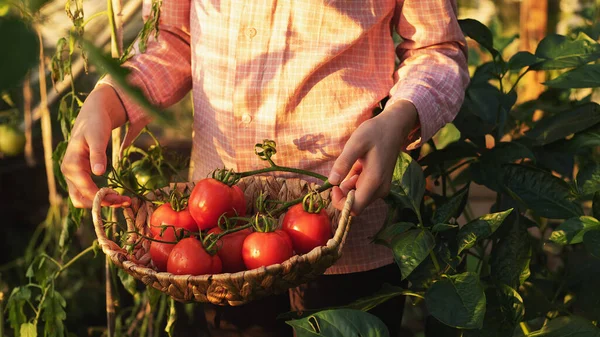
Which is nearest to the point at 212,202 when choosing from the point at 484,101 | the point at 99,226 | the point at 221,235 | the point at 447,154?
the point at 221,235

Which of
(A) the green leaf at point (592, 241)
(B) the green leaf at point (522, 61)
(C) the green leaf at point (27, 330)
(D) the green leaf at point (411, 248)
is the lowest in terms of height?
(C) the green leaf at point (27, 330)

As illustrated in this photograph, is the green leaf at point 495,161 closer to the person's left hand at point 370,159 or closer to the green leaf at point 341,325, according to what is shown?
the person's left hand at point 370,159

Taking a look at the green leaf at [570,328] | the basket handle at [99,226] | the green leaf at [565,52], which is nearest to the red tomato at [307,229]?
the basket handle at [99,226]

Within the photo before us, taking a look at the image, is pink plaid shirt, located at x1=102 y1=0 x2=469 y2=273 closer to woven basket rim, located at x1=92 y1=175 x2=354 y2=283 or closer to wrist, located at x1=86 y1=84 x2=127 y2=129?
wrist, located at x1=86 y1=84 x2=127 y2=129

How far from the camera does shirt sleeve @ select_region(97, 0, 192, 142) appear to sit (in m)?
1.12

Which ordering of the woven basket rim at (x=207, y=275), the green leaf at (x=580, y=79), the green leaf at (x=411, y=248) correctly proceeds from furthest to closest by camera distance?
the green leaf at (x=580, y=79) < the green leaf at (x=411, y=248) < the woven basket rim at (x=207, y=275)

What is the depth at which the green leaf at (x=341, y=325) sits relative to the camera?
0.86 m

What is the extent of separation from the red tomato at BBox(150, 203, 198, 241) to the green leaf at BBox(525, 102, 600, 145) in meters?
0.67

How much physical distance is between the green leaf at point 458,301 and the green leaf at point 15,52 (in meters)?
0.72

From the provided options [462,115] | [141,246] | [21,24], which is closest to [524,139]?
[462,115]

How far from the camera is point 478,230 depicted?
0.98m

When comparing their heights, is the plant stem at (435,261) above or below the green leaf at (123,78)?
below

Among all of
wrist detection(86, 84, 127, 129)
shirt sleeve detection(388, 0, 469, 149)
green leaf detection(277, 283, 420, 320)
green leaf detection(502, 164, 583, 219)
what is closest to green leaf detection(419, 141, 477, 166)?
green leaf detection(502, 164, 583, 219)

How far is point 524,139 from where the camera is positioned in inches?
52.8
